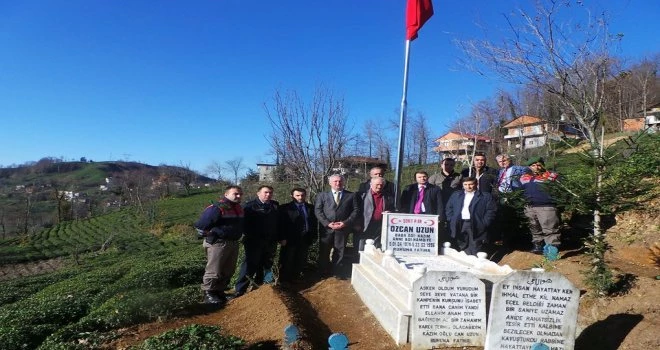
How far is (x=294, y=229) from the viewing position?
689 cm

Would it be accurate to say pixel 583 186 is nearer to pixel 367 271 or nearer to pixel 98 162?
pixel 367 271

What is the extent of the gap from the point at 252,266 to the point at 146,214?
151 ft

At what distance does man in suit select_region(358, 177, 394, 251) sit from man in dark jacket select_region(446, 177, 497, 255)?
1.02 metres

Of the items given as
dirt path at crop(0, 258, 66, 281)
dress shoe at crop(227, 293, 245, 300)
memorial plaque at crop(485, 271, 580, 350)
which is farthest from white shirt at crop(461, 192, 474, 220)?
dirt path at crop(0, 258, 66, 281)

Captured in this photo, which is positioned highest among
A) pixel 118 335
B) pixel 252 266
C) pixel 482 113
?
pixel 482 113

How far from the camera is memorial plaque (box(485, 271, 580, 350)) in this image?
3.94 metres

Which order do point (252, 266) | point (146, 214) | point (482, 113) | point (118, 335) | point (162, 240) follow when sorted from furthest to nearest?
1. point (146, 214)
2. point (162, 240)
3. point (482, 113)
4. point (252, 266)
5. point (118, 335)

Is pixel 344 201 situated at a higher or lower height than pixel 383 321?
higher

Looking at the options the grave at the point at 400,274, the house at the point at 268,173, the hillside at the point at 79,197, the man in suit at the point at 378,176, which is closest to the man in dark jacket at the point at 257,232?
the grave at the point at 400,274

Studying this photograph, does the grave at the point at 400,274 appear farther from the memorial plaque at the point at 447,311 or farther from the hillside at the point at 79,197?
the hillside at the point at 79,197

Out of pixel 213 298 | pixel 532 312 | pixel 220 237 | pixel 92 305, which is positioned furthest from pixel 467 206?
pixel 92 305

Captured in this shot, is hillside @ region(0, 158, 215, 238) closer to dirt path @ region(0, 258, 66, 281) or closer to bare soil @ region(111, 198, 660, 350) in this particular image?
dirt path @ region(0, 258, 66, 281)

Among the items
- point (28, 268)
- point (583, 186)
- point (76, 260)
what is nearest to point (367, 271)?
point (583, 186)

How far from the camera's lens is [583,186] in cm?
499
